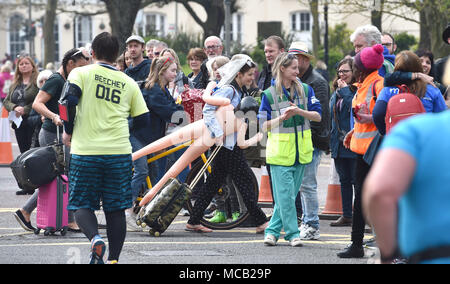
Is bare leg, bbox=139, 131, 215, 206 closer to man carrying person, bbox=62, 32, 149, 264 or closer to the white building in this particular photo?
man carrying person, bbox=62, 32, 149, 264

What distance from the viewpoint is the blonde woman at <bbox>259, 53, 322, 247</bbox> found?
8.26 m

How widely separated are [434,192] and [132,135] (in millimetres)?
6885

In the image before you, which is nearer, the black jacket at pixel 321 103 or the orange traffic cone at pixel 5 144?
the black jacket at pixel 321 103

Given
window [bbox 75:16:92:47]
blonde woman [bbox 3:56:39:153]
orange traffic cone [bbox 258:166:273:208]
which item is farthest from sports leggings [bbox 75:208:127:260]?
window [bbox 75:16:92:47]

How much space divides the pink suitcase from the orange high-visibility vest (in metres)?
2.98

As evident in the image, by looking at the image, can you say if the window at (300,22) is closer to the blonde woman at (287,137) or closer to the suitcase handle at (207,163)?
the suitcase handle at (207,163)

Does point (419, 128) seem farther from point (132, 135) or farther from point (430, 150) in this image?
point (132, 135)

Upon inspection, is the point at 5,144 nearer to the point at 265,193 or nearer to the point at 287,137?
the point at 265,193

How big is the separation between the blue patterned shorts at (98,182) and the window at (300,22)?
199ft

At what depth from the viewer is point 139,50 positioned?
407 inches

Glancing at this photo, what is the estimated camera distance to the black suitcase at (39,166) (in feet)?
28.9

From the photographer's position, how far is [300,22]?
67125 mm

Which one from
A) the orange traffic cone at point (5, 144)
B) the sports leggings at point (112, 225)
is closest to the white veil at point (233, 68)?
the sports leggings at point (112, 225)

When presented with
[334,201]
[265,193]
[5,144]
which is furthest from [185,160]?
[5,144]
